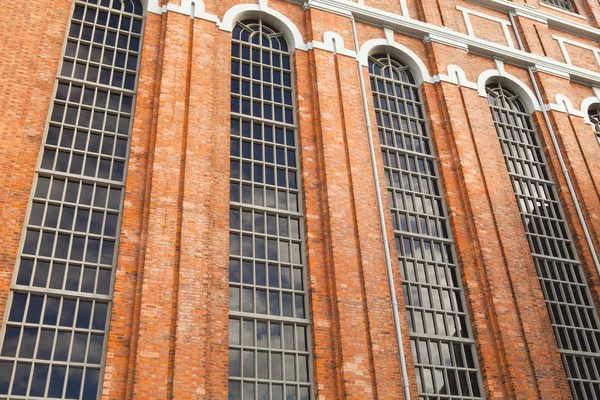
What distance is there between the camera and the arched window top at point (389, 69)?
66.5ft

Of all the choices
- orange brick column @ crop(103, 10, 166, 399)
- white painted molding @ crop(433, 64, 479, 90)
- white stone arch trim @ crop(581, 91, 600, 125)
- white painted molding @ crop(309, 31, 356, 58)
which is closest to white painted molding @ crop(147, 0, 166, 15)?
orange brick column @ crop(103, 10, 166, 399)

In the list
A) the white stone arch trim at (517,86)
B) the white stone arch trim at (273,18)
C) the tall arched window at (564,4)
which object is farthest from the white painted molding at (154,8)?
the tall arched window at (564,4)

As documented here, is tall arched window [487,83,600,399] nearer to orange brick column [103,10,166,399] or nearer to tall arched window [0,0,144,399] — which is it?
orange brick column [103,10,166,399]

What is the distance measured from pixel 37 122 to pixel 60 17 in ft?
11.6

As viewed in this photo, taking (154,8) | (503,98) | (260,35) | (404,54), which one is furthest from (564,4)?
(154,8)

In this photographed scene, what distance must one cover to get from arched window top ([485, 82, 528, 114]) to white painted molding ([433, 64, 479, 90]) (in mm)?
1014

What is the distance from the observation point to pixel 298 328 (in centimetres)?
1434

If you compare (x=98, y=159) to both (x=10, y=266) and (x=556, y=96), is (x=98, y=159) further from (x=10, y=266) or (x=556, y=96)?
(x=556, y=96)

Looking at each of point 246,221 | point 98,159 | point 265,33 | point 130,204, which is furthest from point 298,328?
point 265,33

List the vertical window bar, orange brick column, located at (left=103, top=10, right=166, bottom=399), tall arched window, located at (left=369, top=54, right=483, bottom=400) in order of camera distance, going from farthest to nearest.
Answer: the vertical window bar
tall arched window, located at (left=369, top=54, right=483, bottom=400)
orange brick column, located at (left=103, top=10, right=166, bottom=399)

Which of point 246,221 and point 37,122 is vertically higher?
point 37,122

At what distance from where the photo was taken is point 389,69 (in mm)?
20453

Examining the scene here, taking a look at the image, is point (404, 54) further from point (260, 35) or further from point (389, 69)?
point (260, 35)

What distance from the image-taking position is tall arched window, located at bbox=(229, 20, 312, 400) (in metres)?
13.5
